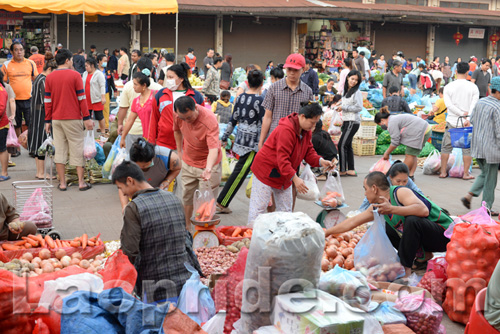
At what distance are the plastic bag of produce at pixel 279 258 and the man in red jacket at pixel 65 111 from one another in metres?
5.73

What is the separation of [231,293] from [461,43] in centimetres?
3035

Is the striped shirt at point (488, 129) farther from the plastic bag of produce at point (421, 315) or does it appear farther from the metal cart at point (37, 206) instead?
the metal cart at point (37, 206)

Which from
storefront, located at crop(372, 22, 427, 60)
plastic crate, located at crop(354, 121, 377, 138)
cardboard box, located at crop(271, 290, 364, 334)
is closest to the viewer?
cardboard box, located at crop(271, 290, 364, 334)

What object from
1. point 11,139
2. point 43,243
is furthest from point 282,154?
point 11,139

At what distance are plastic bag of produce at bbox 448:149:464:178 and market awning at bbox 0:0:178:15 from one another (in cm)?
804

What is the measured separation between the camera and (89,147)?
895cm

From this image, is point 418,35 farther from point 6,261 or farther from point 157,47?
point 6,261

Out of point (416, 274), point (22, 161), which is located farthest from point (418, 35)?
point (416, 274)

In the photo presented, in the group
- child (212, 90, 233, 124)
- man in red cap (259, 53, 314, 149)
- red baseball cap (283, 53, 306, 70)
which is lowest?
child (212, 90, 233, 124)

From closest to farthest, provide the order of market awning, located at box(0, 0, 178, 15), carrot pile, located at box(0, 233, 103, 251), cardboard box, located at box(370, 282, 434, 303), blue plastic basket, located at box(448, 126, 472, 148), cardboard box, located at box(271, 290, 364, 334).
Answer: cardboard box, located at box(271, 290, 364, 334)
cardboard box, located at box(370, 282, 434, 303)
carrot pile, located at box(0, 233, 103, 251)
blue plastic basket, located at box(448, 126, 472, 148)
market awning, located at box(0, 0, 178, 15)

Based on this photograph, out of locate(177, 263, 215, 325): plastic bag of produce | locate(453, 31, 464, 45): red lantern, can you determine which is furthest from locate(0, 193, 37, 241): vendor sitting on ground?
locate(453, 31, 464, 45): red lantern

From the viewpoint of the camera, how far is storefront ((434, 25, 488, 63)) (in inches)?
1205

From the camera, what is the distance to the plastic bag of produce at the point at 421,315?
4.17 meters

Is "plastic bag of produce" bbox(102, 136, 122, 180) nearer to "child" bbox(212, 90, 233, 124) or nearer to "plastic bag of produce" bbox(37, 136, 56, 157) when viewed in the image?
"plastic bag of produce" bbox(37, 136, 56, 157)
